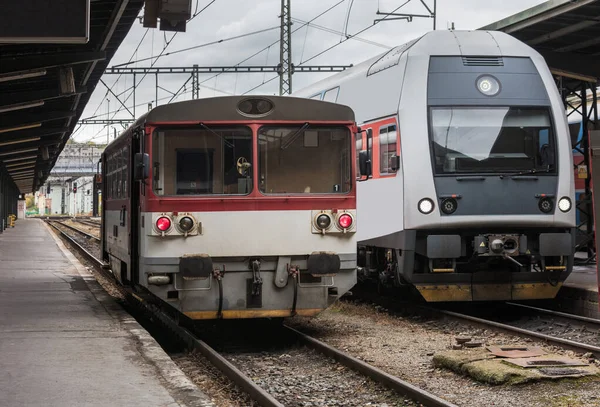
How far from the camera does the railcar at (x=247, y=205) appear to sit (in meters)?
9.89

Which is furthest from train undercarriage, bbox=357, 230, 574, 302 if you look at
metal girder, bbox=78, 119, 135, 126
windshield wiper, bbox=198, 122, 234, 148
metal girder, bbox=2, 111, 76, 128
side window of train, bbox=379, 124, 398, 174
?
metal girder, bbox=78, 119, 135, 126

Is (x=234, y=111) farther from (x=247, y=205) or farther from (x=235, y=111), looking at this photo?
(x=247, y=205)

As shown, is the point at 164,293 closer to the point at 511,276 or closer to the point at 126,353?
the point at 126,353

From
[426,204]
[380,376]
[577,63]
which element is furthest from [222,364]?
[577,63]

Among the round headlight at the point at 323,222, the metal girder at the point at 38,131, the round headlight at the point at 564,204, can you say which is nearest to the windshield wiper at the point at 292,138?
the round headlight at the point at 323,222

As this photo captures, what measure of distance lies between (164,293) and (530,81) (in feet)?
18.9

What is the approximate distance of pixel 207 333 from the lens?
1158cm

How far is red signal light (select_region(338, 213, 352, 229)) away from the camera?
1016 cm

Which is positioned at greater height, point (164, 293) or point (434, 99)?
point (434, 99)

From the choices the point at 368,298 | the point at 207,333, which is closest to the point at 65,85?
the point at 368,298

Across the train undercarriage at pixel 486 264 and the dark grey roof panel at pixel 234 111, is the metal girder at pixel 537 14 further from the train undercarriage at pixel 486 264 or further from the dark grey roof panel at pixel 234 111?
the dark grey roof panel at pixel 234 111

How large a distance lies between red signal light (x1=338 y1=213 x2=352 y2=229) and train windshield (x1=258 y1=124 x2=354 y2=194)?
0.27 m

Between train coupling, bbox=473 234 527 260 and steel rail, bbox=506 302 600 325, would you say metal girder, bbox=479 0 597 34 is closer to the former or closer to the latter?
train coupling, bbox=473 234 527 260

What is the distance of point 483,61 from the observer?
488 inches
